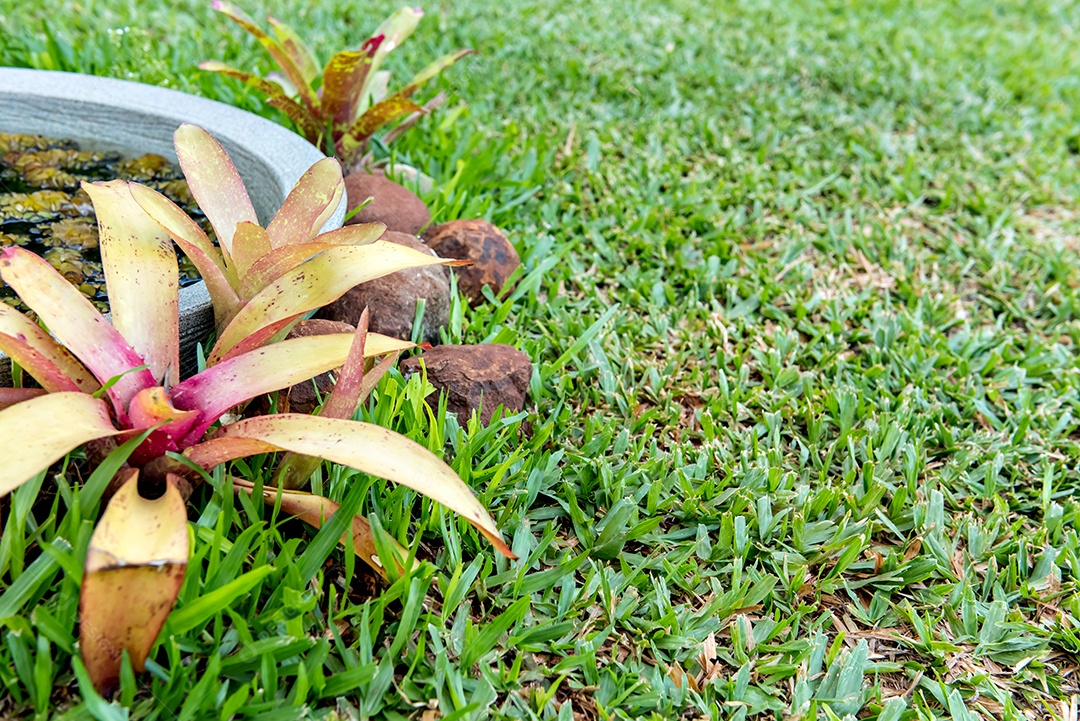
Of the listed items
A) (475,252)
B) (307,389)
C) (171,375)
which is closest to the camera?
(171,375)

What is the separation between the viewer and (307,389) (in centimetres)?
150

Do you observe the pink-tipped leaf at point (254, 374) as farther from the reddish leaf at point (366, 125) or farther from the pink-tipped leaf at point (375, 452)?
the reddish leaf at point (366, 125)

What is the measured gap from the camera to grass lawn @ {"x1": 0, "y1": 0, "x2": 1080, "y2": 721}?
119 centimetres

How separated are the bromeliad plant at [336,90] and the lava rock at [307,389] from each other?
85 centimetres

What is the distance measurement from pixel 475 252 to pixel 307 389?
69 centimetres

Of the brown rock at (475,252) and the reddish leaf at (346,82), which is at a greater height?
the reddish leaf at (346,82)

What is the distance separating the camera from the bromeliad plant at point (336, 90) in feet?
7.14

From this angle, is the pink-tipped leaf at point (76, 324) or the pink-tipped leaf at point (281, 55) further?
the pink-tipped leaf at point (281, 55)

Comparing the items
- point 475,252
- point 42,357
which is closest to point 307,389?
point 42,357

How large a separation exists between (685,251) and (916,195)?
3.20ft

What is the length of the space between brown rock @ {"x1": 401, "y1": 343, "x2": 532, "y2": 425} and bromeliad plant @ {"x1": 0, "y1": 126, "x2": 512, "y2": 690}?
0.79 ft

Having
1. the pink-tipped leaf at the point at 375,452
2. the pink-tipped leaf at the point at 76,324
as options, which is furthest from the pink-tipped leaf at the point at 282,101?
the pink-tipped leaf at the point at 375,452

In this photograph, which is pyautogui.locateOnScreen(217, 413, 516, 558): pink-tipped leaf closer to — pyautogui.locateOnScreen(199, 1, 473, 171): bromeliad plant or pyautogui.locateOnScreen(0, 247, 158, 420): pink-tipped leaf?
pyautogui.locateOnScreen(0, 247, 158, 420): pink-tipped leaf

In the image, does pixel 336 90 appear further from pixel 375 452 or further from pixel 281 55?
pixel 375 452
